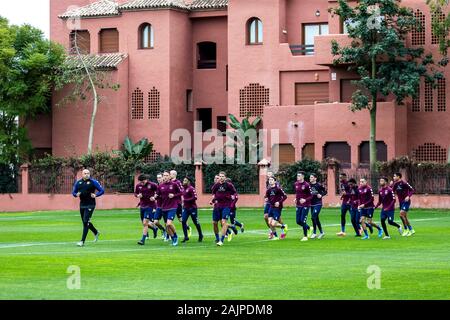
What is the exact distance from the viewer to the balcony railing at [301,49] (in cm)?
7034

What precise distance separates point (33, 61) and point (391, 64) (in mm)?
22165

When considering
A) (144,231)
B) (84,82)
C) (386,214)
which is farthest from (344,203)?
(84,82)

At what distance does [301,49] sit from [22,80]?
1687 cm

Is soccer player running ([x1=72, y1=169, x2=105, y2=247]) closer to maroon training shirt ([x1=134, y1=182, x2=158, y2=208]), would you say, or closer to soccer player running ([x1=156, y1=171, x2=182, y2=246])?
soccer player running ([x1=156, y1=171, x2=182, y2=246])

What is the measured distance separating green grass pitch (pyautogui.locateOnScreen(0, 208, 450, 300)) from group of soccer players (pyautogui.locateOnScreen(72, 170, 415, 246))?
516mm

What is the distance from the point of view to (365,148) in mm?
66750

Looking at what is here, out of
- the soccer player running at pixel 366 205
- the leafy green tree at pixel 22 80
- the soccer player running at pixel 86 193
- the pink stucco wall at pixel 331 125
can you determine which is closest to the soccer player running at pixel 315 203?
the soccer player running at pixel 366 205

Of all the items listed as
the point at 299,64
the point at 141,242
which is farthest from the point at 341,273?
the point at 299,64

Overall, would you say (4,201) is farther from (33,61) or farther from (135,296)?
(135,296)

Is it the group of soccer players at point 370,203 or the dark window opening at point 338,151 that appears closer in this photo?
the group of soccer players at point 370,203

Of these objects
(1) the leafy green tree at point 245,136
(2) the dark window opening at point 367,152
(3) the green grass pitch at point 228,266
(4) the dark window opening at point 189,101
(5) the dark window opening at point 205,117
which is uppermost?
(4) the dark window opening at point 189,101

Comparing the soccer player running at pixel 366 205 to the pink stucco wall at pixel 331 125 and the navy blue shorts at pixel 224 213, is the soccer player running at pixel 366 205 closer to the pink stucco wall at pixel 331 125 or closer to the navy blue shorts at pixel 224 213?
the navy blue shorts at pixel 224 213

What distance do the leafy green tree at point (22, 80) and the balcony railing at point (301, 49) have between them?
1448 centimetres

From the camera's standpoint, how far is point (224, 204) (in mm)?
36250
